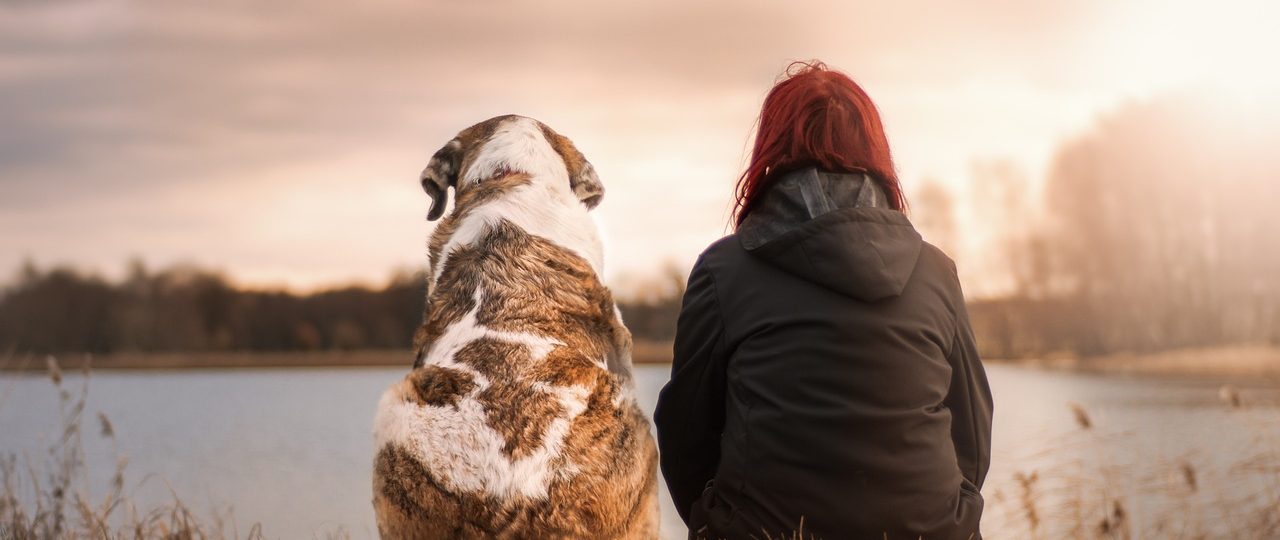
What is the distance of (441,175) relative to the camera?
484cm

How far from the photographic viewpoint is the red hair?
367 cm

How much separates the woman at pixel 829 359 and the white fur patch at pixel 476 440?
0.52 meters

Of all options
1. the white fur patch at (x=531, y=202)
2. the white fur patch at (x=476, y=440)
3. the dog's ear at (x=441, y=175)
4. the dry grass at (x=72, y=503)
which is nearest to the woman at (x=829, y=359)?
the white fur patch at (x=476, y=440)

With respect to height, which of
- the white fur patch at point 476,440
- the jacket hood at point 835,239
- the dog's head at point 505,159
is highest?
the dog's head at point 505,159

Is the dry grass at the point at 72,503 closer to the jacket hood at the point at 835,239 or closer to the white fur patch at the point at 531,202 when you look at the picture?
the white fur patch at the point at 531,202

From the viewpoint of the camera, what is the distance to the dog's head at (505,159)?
15.0ft

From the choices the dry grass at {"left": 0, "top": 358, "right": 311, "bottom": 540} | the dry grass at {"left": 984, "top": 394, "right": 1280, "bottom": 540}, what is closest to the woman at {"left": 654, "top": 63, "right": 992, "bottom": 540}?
the dry grass at {"left": 0, "top": 358, "right": 311, "bottom": 540}

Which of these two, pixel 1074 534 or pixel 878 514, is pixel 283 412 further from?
pixel 878 514

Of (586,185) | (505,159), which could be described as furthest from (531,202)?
(586,185)

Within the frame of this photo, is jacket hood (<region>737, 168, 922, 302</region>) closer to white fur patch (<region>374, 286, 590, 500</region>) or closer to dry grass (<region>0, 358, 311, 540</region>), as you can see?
white fur patch (<region>374, 286, 590, 500</region>)

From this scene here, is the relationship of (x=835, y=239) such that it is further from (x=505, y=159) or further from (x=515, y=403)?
(x=505, y=159)

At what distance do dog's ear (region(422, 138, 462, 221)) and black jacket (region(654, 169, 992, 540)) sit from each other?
69.3 inches

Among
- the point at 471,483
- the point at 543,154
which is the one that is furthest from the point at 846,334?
the point at 543,154

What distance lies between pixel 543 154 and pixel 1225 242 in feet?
103
